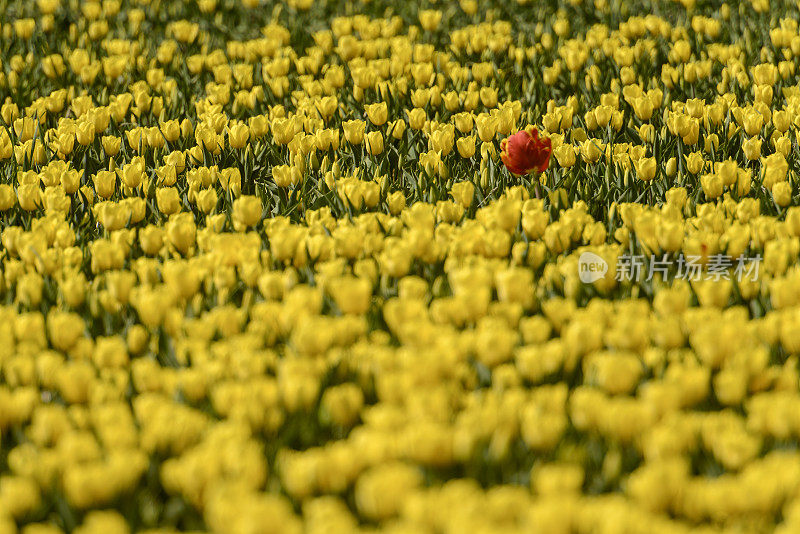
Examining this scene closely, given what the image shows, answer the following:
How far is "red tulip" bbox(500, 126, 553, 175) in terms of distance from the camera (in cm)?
402

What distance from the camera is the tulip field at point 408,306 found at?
2201mm

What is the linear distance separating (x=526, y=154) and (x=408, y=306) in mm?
1368

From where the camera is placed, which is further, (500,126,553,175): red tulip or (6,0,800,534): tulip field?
(500,126,553,175): red tulip

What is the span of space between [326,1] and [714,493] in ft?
21.3

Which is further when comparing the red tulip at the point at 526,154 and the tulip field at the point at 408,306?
the red tulip at the point at 526,154

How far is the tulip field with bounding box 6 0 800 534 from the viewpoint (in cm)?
220

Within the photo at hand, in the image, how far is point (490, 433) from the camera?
92.7 inches

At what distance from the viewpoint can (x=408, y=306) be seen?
9.37ft

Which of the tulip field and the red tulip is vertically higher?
the red tulip

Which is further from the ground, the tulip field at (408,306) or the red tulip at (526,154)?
the red tulip at (526,154)

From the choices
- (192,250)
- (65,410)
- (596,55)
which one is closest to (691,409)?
(65,410)

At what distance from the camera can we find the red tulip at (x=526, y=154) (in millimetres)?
4016

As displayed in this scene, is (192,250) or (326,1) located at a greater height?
(326,1)

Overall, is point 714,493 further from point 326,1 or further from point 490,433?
point 326,1
